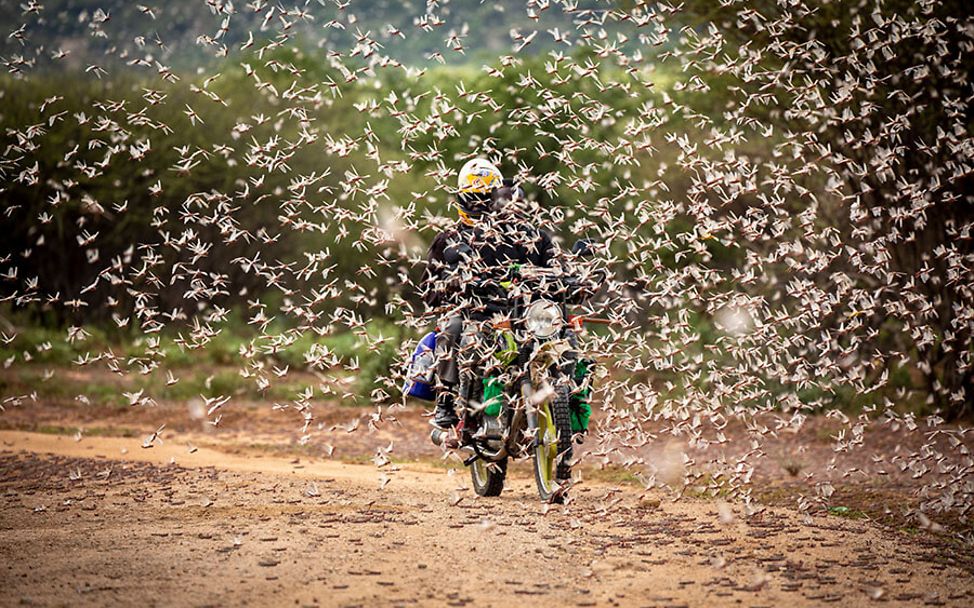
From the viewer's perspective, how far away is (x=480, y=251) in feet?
30.6

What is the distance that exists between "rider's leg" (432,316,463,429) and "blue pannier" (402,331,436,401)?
8 cm

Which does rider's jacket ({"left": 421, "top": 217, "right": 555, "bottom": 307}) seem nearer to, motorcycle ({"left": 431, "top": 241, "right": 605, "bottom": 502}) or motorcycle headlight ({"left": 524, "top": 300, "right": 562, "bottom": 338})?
motorcycle ({"left": 431, "top": 241, "right": 605, "bottom": 502})

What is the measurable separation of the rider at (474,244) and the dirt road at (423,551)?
1.27 meters

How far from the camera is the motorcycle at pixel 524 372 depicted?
8773mm

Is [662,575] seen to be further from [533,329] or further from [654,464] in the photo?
[654,464]

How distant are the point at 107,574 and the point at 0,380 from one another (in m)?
14.9

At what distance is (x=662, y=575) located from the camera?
6.80 metres

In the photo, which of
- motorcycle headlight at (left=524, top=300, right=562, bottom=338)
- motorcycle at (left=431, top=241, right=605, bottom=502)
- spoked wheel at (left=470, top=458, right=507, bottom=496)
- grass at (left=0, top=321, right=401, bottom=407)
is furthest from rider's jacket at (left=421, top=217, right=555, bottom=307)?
grass at (left=0, top=321, right=401, bottom=407)

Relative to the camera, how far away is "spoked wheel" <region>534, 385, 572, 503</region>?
8.77 m

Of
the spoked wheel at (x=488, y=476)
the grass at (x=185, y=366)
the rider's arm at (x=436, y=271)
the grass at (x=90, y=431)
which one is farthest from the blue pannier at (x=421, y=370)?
the grass at (x=90, y=431)

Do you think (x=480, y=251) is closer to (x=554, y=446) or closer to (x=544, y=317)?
(x=544, y=317)

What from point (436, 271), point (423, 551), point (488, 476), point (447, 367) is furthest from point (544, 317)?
point (423, 551)

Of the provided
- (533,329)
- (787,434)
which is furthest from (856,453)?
(533,329)

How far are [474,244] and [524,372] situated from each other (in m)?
1.06
